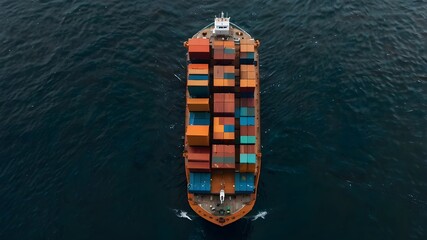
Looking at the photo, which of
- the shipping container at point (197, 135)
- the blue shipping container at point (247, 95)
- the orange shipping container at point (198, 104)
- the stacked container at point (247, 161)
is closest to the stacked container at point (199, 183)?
the shipping container at point (197, 135)

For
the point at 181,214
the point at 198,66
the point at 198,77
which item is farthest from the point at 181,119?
the point at 181,214

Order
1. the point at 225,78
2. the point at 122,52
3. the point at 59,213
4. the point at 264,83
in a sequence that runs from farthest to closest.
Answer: the point at 122,52, the point at 264,83, the point at 225,78, the point at 59,213

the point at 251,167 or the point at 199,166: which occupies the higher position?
the point at 199,166

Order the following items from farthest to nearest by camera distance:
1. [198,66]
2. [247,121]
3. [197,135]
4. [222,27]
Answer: [222,27], [198,66], [247,121], [197,135]

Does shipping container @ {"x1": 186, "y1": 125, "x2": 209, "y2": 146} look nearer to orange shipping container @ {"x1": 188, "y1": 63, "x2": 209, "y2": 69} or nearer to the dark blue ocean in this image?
the dark blue ocean

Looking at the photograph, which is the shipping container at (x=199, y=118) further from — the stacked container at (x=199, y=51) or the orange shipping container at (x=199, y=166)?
the stacked container at (x=199, y=51)

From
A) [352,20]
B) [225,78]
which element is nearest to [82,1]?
[225,78]

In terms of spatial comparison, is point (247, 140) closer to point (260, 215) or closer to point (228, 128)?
point (228, 128)

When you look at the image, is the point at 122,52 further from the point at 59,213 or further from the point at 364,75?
the point at 364,75
